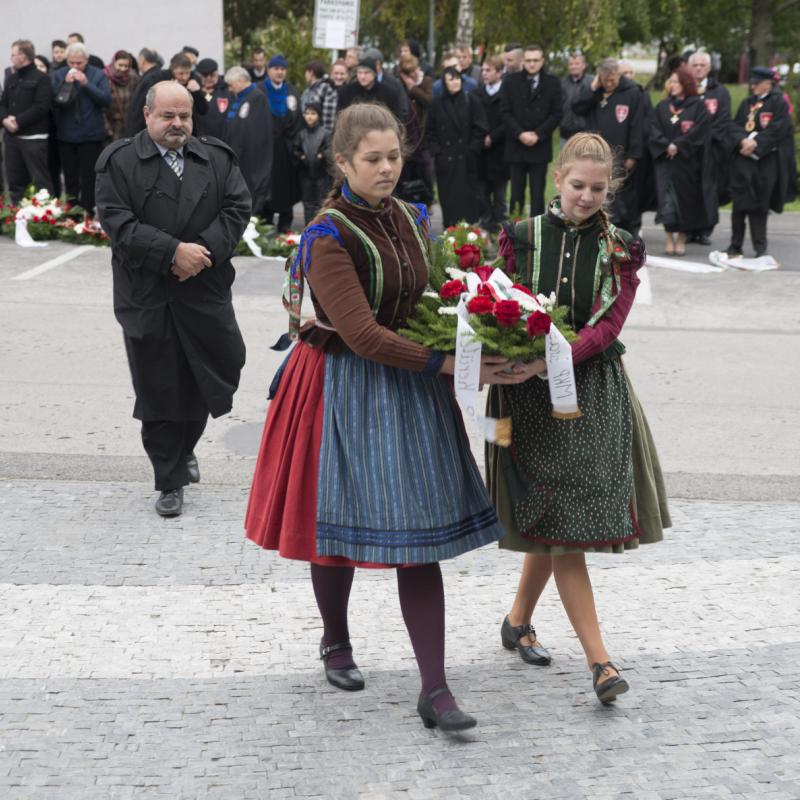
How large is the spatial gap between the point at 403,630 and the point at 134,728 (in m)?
1.12

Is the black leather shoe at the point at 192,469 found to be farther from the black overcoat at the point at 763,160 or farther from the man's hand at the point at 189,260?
the black overcoat at the point at 763,160

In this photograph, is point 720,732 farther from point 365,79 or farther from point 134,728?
point 365,79

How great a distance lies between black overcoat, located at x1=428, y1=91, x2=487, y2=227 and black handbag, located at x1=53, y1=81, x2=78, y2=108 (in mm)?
3870

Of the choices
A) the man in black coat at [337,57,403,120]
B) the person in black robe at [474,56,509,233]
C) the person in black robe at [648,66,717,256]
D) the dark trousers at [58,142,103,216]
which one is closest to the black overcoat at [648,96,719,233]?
the person in black robe at [648,66,717,256]

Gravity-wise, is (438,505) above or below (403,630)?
above

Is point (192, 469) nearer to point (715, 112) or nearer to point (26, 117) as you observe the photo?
point (715, 112)

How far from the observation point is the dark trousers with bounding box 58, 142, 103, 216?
47.3 feet

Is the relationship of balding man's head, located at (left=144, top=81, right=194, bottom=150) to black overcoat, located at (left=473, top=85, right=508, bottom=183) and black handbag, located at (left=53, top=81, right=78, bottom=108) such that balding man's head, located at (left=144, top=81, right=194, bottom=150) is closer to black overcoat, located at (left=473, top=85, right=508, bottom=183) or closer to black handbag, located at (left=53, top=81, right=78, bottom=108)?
black overcoat, located at (left=473, top=85, right=508, bottom=183)

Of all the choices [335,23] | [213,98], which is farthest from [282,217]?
[335,23]

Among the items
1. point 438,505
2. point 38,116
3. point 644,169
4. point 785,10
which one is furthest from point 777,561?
point 785,10

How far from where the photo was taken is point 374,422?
3793 millimetres

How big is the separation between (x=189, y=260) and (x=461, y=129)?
8.52 m

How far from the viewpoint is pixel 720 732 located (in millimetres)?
3887

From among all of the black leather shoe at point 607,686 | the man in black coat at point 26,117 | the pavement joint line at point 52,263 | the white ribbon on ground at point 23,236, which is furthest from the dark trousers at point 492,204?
the black leather shoe at point 607,686
